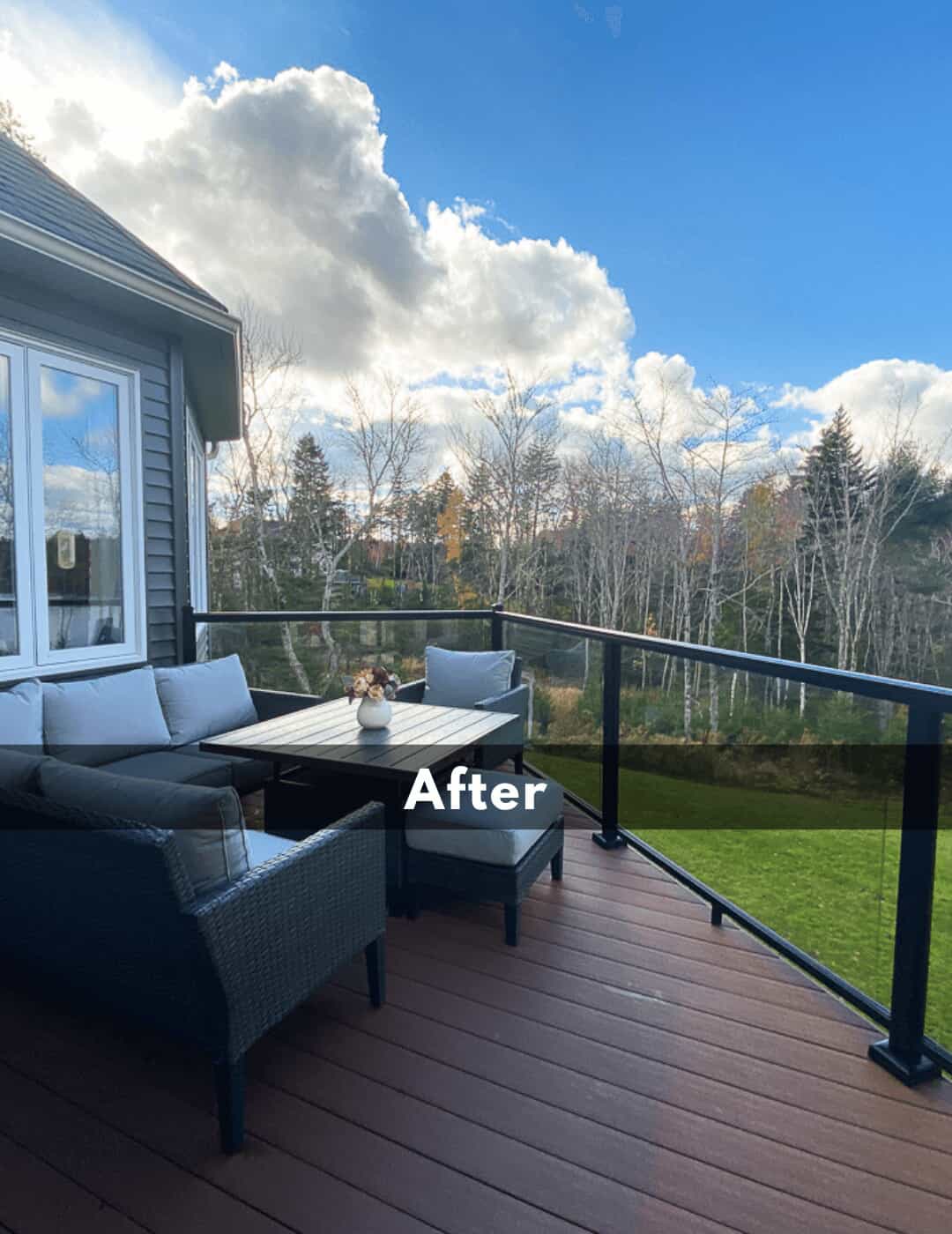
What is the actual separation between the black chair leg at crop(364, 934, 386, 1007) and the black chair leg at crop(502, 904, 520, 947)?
1.80ft

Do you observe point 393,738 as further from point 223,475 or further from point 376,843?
point 223,475

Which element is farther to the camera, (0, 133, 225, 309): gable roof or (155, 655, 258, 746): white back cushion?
(155, 655, 258, 746): white back cushion

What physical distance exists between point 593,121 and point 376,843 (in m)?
11.6

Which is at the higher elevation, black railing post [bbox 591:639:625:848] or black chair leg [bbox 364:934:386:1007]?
black railing post [bbox 591:639:625:848]

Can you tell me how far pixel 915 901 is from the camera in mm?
1889

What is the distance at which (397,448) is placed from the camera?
13562 mm

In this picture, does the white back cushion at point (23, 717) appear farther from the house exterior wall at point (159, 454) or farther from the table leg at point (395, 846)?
the table leg at point (395, 846)

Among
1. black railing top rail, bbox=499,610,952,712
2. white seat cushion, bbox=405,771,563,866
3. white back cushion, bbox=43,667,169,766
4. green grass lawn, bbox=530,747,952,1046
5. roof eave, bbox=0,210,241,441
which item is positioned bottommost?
Result: green grass lawn, bbox=530,747,952,1046

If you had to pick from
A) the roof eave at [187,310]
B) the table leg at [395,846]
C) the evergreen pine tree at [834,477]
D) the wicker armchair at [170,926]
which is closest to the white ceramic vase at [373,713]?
the table leg at [395,846]

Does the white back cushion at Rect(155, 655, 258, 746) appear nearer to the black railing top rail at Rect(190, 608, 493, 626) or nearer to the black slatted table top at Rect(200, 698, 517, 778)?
the black railing top rail at Rect(190, 608, 493, 626)

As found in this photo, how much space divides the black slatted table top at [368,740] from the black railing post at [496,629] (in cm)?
145

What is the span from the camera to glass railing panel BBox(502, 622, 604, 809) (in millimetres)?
4039

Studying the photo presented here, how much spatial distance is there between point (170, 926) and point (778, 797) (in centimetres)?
341

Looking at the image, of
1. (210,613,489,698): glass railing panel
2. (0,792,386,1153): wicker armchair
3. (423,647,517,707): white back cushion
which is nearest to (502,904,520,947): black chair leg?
(0,792,386,1153): wicker armchair
